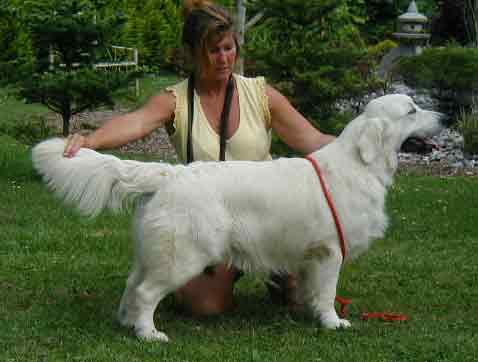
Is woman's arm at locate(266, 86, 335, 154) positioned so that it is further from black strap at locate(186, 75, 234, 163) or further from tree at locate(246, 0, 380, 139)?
tree at locate(246, 0, 380, 139)

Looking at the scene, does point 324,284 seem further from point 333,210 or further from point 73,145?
point 73,145

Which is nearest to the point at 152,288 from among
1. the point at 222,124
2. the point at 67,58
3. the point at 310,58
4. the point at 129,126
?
the point at 129,126

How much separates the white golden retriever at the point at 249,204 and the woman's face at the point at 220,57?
27.4 inches

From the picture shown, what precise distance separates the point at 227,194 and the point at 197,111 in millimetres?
795

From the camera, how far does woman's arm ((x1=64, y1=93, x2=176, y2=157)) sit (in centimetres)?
438

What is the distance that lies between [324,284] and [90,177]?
1.42 meters

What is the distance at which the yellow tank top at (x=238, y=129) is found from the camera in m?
4.88

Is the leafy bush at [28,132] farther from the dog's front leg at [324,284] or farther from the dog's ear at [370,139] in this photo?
the dog's ear at [370,139]

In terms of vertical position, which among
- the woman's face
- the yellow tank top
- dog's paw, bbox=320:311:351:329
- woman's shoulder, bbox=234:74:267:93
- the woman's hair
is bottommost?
dog's paw, bbox=320:311:351:329

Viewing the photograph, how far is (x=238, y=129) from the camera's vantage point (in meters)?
4.92

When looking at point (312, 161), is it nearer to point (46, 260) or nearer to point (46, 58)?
point (46, 260)

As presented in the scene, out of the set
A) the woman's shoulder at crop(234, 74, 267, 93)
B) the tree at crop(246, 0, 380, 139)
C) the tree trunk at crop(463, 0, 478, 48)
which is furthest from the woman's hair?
the tree trunk at crop(463, 0, 478, 48)

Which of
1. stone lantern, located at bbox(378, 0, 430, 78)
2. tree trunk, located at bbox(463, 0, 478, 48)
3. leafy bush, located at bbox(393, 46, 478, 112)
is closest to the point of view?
leafy bush, located at bbox(393, 46, 478, 112)

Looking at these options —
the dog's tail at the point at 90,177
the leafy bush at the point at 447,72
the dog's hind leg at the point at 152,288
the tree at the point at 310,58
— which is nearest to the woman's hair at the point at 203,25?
the dog's tail at the point at 90,177
